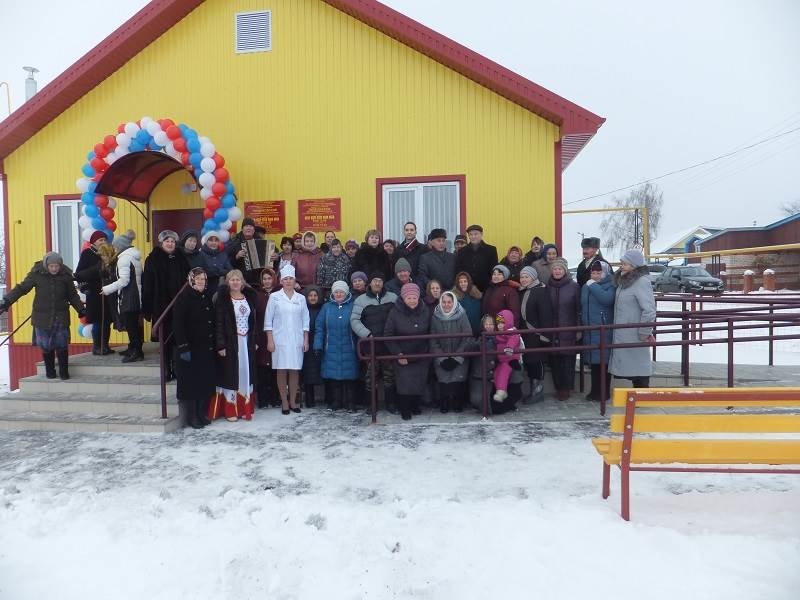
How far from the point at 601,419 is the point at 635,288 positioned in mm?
1491

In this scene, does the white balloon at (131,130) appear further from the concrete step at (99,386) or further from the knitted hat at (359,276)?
the knitted hat at (359,276)

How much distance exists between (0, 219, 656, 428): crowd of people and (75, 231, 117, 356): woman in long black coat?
2 cm

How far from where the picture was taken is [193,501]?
4.14 m

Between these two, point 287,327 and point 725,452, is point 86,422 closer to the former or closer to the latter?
point 287,327

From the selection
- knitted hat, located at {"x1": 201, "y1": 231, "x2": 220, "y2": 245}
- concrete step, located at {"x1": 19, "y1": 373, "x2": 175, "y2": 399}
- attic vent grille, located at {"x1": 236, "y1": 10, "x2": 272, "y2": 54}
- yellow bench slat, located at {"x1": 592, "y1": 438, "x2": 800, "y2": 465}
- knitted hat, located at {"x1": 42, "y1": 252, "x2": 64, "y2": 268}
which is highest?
attic vent grille, located at {"x1": 236, "y1": 10, "x2": 272, "y2": 54}

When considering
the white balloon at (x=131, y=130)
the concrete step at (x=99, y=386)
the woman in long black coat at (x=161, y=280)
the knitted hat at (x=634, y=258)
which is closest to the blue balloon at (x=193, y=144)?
the white balloon at (x=131, y=130)

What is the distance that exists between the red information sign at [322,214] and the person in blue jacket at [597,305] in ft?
12.5

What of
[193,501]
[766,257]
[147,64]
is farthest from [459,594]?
[766,257]

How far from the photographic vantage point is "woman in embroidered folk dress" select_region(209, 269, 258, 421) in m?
5.93

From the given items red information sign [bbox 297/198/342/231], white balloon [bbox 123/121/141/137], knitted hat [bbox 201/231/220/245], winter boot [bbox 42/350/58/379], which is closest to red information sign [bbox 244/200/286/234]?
red information sign [bbox 297/198/342/231]

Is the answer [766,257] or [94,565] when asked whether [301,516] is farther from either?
[766,257]

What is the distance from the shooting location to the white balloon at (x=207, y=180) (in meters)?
7.39

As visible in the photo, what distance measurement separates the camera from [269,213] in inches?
336

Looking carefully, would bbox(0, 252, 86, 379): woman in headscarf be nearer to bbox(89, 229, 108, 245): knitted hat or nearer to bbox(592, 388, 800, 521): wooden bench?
bbox(89, 229, 108, 245): knitted hat
